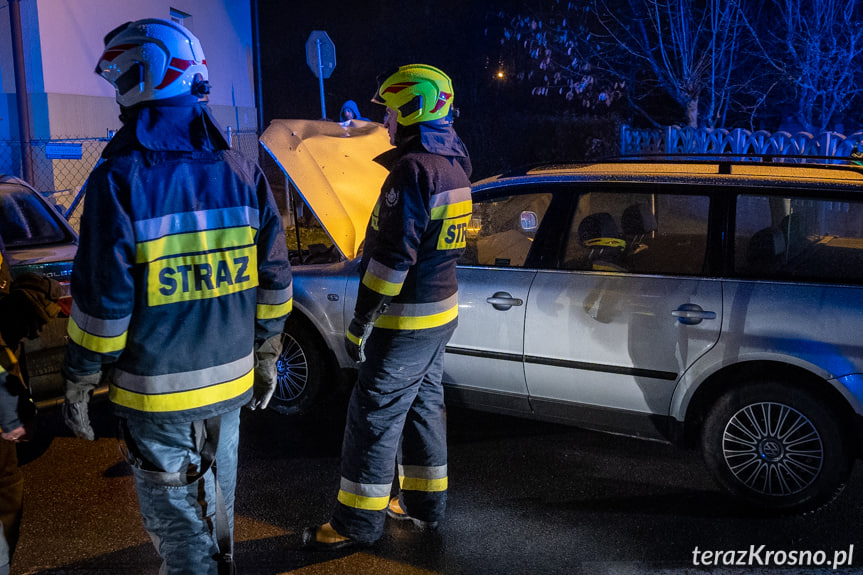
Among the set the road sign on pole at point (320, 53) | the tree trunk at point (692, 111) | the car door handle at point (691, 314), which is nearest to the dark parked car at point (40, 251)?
the car door handle at point (691, 314)

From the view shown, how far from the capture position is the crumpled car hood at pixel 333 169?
455 cm

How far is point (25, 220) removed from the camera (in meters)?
5.06

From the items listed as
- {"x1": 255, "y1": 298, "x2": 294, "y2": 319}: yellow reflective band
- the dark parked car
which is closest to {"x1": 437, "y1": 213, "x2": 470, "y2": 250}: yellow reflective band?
{"x1": 255, "y1": 298, "x2": 294, "y2": 319}: yellow reflective band

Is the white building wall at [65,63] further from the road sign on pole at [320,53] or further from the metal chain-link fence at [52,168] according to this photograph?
the road sign on pole at [320,53]

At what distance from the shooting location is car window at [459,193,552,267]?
14.7 ft

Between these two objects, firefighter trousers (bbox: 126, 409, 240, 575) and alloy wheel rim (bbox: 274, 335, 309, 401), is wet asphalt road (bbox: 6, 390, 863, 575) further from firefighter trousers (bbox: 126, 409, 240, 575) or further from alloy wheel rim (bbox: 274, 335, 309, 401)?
firefighter trousers (bbox: 126, 409, 240, 575)

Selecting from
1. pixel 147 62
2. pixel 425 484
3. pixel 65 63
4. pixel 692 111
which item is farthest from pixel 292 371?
pixel 692 111

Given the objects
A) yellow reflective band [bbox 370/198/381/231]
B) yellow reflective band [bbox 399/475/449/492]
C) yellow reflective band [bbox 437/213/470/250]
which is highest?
yellow reflective band [bbox 370/198/381/231]

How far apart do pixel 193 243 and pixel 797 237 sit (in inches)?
116

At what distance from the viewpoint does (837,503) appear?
3947mm

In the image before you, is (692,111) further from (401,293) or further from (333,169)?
(401,293)

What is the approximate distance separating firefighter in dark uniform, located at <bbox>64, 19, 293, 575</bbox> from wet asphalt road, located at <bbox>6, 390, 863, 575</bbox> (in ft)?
3.32

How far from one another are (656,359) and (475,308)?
39.4 inches

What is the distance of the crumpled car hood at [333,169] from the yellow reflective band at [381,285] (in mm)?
1457
